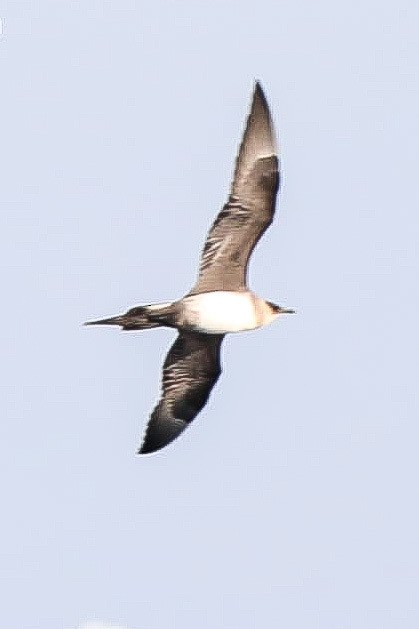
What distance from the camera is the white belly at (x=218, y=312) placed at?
30031mm

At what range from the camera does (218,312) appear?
30.0 meters

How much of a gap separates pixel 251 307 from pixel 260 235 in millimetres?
982

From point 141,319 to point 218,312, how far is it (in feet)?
3.36

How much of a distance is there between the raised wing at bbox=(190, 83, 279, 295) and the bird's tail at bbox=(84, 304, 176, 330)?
0.62 meters

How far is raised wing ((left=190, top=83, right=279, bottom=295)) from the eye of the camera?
1182 inches

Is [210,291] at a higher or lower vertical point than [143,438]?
higher

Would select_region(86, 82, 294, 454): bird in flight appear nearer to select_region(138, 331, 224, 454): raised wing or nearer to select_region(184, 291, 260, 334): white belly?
select_region(184, 291, 260, 334): white belly

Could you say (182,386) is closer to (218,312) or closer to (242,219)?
(218,312)

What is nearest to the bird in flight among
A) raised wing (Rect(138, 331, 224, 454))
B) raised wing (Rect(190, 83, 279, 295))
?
raised wing (Rect(190, 83, 279, 295))

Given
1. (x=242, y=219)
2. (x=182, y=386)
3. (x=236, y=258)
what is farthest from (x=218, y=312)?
(x=182, y=386)

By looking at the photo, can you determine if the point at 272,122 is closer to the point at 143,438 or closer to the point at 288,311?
the point at 288,311

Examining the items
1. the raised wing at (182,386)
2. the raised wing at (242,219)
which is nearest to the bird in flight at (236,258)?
the raised wing at (242,219)

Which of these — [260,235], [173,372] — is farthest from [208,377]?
[260,235]

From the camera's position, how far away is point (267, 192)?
30.1 metres
